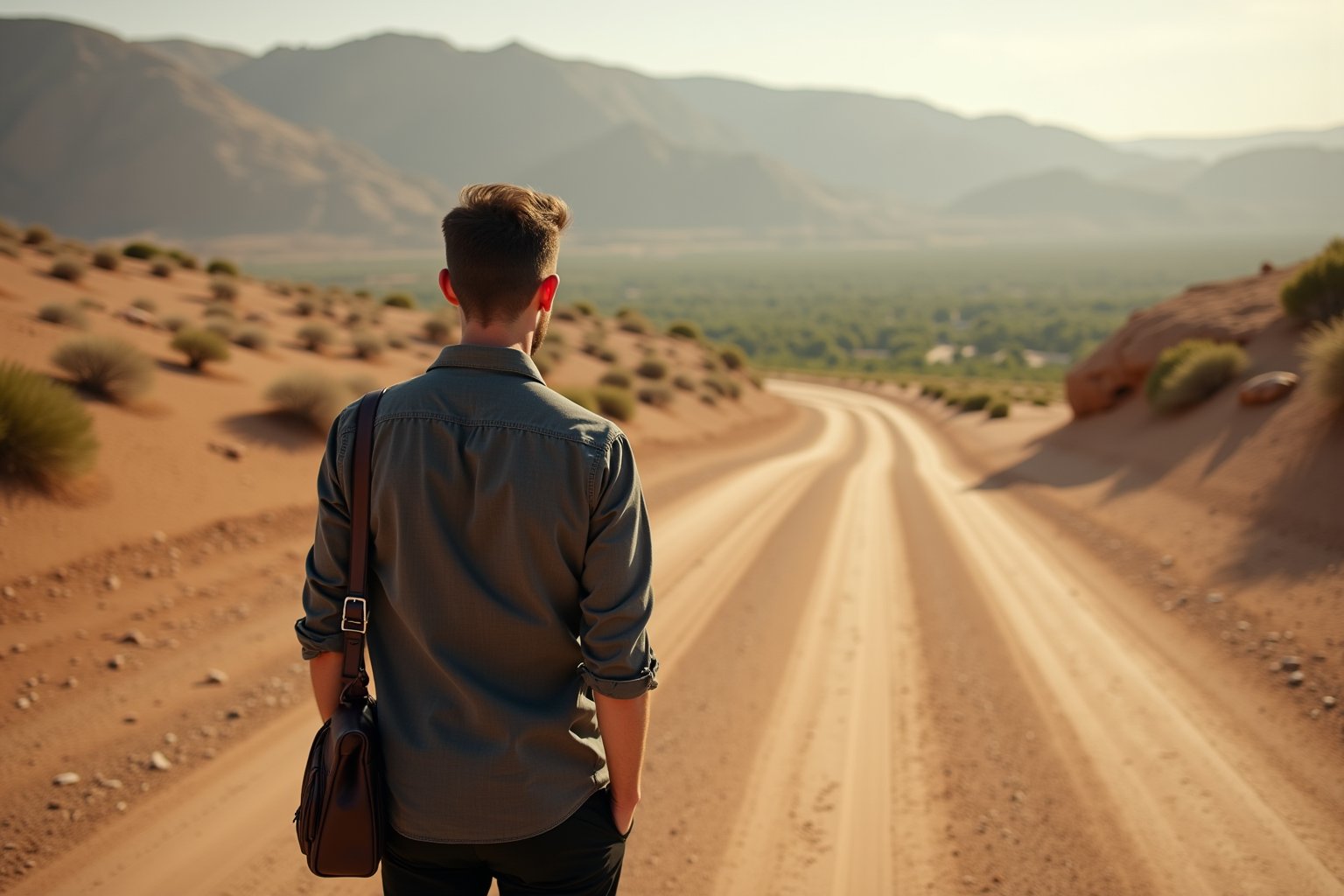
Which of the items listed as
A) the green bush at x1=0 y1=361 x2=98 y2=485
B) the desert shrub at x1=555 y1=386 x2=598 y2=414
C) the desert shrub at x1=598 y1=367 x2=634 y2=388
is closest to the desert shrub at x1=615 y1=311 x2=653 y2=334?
the desert shrub at x1=598 y1=367 x2=634 y2=388

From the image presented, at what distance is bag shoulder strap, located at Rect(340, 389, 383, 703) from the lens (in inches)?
85.3

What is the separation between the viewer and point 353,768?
6.99ft

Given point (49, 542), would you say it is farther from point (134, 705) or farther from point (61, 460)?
point (134, 705)

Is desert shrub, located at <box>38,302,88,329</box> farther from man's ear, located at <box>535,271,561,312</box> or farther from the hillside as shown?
the hillside

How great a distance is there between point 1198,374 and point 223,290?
75.3ft

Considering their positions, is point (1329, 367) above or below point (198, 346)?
above

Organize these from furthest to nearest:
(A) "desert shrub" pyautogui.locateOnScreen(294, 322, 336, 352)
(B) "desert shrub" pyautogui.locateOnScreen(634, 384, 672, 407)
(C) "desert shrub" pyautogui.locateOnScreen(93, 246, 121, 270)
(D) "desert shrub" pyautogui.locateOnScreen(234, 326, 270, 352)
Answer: (B) "desert shrub" pyautogui.locateOnScreen(634, 384, 672, 407) < (C) "desert shrub" pyautogui.locateOnScreen(93, 246, 121, 270) < (A) "desert shrub" pyautogui.locateOnScreen(294, 322, 336, 352) < (D) "desert shrub" pyautogui.locateOnScreen(234, 326, 270, 352)

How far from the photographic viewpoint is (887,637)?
8.01 m

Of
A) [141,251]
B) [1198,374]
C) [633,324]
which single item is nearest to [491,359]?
[1198,374]

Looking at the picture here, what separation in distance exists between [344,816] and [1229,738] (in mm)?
6300

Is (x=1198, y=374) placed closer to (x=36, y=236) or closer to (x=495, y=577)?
(x=495, y=577)

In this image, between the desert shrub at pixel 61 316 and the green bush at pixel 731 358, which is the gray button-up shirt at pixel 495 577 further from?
the green bush at pixel 731 358

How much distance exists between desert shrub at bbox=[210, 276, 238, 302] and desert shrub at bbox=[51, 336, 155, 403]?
12.0 m

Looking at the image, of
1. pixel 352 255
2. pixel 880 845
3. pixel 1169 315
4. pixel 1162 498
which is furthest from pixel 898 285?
pixel 880 845
